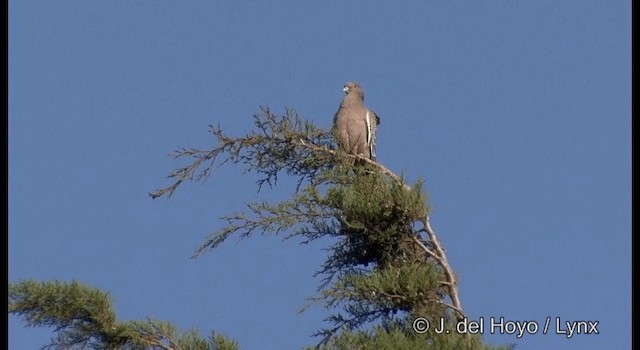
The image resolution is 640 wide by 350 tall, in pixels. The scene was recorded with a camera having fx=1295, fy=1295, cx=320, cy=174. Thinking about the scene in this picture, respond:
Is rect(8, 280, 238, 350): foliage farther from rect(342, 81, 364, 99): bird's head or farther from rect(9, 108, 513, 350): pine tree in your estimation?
rect(342, 81, 364, 99): bird's head

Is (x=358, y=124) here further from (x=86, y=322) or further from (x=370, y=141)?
(x=86, y=322)

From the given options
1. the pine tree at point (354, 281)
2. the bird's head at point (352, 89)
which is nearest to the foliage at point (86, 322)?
the pine tree at point (354, 281)

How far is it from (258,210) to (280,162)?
65 centimetres

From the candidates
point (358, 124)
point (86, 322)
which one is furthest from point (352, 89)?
point (86, 322)

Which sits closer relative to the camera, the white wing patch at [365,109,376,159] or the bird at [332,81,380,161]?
the bird at [332,81,380,161]

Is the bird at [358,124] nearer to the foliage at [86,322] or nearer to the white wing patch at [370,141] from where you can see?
the white wing patch at [370,141]

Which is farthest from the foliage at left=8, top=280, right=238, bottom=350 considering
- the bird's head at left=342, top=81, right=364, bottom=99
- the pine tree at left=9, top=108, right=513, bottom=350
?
the bird's head at left=342, top=81, right=364, bottom=99

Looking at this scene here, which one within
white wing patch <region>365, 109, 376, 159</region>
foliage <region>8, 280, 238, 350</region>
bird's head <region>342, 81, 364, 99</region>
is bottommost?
foliage <region>8, 280, 238, 350</region>

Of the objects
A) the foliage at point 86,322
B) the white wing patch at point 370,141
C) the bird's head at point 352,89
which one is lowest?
the foliage at point 86,322

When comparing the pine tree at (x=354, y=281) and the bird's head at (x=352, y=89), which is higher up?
the bird's head at (x=352, y=89)

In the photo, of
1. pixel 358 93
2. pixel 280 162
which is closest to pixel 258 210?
pixel 280 162

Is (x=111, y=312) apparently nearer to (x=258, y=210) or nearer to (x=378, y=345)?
(x=258, y=210)
